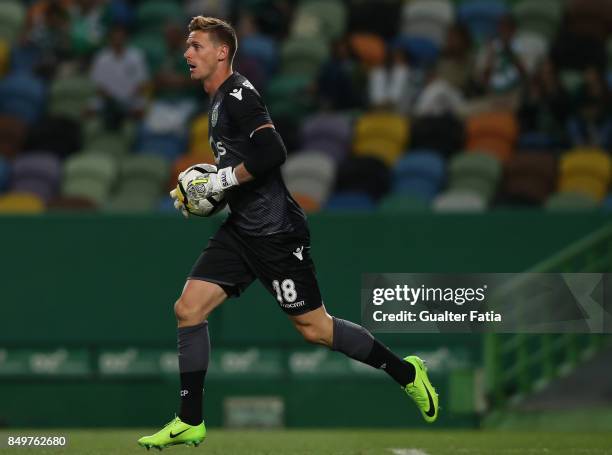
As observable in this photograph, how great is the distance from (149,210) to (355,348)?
248 inches

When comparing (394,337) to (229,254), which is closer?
(229,254)

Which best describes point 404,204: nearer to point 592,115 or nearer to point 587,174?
point 587,174

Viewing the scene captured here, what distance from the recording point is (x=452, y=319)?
1166 centimetres

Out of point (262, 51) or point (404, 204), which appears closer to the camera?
point (404, 204)

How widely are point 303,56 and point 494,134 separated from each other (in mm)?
3014

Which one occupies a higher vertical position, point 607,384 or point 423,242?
point 423,242

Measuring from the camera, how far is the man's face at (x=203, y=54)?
295 inches

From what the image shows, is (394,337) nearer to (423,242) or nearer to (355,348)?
(423,242)

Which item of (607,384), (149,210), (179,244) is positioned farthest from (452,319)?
(149,210)

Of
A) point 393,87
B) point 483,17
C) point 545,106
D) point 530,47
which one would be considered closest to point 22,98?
point 393,87

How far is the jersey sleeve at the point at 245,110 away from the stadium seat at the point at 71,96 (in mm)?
8392

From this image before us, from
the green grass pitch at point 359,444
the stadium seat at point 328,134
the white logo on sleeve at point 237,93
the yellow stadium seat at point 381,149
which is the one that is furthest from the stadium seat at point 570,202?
the white logo on sleeve at point 237,93

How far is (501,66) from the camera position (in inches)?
572

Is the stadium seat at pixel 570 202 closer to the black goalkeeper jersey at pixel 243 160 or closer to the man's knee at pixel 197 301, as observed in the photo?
the black goalkeeper jersey at pixel 243 160
